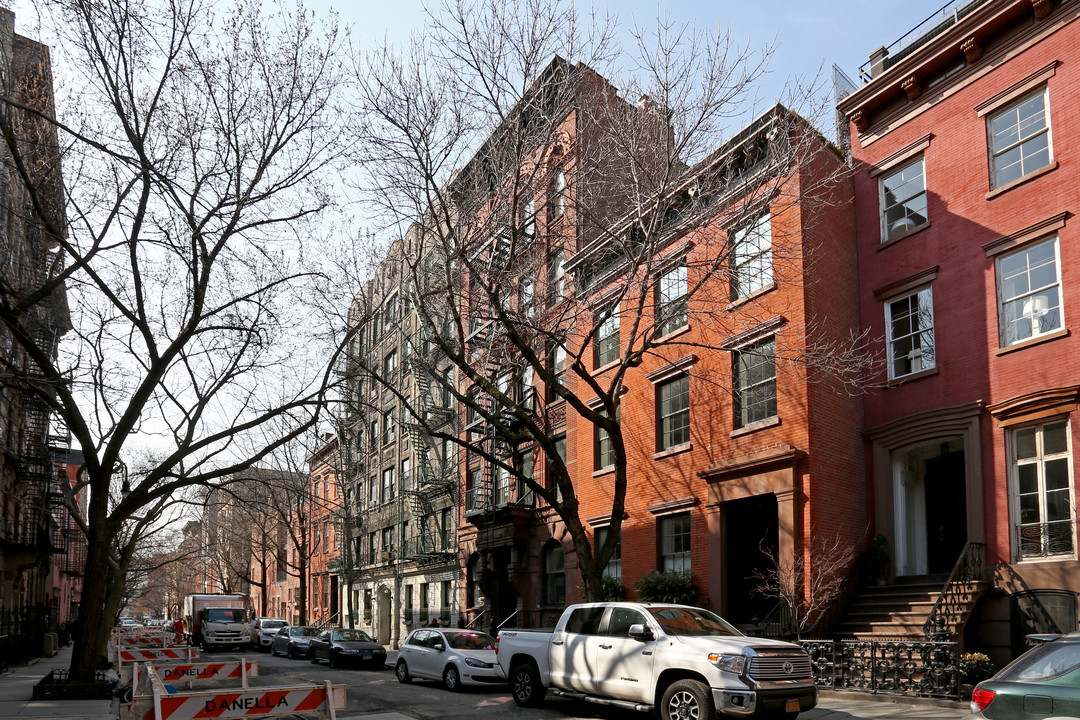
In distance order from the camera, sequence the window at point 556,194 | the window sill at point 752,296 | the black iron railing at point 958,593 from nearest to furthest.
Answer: the black iron railing at point 958,593 < the window at point 556,194 < the window sill at point 752,296

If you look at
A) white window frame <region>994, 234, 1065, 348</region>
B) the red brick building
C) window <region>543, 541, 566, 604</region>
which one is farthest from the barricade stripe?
window <region>543, 541, 566, 604</region>

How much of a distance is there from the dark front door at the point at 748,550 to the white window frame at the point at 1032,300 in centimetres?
616

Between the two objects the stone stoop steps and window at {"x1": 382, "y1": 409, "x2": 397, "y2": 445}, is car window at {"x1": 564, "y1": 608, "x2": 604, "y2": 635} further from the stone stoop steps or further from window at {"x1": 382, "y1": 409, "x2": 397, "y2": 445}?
window at {"x1": 382, "y1": 409, "x2": 397, "y2": 445}

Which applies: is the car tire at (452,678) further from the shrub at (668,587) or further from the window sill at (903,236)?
the window sill at (903,236)

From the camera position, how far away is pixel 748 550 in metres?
22.3

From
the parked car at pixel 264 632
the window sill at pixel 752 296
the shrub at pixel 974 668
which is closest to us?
the shrub at pixel 974 668

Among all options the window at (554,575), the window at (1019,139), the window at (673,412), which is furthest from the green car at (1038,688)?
the window at (554,575)

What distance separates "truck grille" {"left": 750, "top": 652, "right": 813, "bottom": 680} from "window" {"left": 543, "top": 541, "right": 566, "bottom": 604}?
15840mm

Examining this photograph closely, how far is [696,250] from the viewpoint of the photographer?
22.8 meters

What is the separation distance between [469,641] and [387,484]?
27.7 metres

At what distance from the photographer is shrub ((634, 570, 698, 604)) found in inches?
826

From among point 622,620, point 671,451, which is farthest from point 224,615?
point 622,620

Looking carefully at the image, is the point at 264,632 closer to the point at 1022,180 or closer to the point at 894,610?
the point at 894,610

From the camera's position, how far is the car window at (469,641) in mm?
20047
